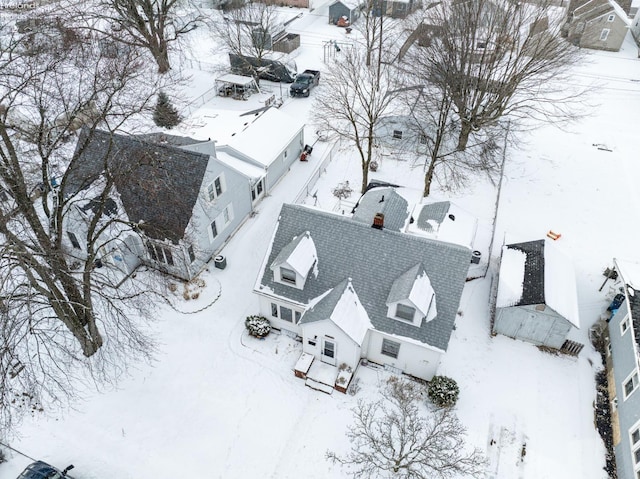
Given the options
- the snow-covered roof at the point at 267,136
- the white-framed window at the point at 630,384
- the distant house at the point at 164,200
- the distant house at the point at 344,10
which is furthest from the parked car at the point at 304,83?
the white-framed window at the point at 630,384

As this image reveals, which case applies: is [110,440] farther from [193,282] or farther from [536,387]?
[536,387]

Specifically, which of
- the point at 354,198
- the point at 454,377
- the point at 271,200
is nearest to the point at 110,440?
the point at 454,377

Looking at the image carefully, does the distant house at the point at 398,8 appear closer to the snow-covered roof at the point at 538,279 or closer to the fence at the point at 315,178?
the fence at the point at 315,178

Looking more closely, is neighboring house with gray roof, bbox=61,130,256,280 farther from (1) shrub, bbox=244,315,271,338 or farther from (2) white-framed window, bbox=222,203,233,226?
(1) shrub, bbox=244,315,271,338

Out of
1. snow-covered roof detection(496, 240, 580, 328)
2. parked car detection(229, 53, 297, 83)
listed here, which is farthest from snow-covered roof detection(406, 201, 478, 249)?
parked car detection(229, 53, 297, 83)

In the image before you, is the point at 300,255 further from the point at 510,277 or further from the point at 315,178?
the point at 315,178
